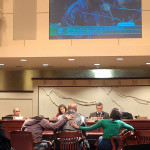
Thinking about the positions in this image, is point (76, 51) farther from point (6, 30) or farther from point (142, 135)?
point (142, 135)

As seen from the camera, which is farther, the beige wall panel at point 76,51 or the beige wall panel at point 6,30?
the beige wall panel at point 6,30

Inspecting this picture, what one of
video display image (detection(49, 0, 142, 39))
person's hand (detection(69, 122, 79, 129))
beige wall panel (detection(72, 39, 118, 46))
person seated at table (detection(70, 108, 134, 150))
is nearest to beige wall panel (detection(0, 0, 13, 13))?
video display image (detection(49, 0, 142, 39))

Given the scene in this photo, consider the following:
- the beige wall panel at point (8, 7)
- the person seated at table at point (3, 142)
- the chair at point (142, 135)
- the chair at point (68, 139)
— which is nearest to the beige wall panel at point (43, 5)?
the beige wall panel at point (8, 7)

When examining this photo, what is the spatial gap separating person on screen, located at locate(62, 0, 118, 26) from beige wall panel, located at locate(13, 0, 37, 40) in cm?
101

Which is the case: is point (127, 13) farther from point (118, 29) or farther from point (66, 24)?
point (66, 24)

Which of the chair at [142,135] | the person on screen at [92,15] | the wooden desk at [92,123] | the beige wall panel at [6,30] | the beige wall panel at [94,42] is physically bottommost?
the wooden desk at [92,123]

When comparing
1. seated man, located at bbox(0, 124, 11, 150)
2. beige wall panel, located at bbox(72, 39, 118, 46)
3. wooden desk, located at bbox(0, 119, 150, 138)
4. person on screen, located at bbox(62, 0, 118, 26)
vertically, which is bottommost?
wooden desk, located at bbox(0, 119, 150, 138)

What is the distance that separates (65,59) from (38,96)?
9.96ft

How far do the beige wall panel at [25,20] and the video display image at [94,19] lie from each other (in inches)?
19.1

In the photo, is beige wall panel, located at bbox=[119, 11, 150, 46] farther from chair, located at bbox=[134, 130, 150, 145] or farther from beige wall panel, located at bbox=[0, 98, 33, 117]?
beige wall panel, located at bbox=[0, 98, 33, 117]

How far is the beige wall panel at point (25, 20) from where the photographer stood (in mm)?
10391

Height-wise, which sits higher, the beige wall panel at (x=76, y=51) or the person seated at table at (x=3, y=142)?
the beige wall panel at (x=76, y=51)

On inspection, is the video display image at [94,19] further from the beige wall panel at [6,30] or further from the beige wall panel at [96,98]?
the beige wall panel at [96,98]

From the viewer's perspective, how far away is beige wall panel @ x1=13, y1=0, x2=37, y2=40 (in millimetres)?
10391
